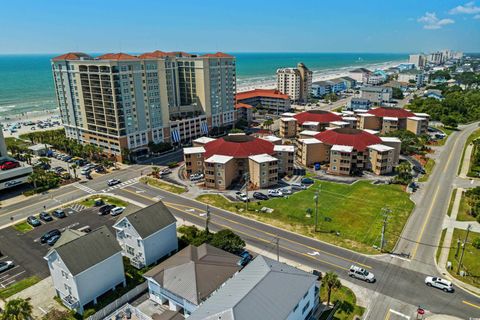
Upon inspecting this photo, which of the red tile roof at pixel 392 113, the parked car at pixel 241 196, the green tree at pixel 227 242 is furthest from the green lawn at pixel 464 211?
the red tile roof at pixel 392 113

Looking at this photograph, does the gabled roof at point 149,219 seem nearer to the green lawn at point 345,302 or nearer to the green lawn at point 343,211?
the green lawn at point 343,211

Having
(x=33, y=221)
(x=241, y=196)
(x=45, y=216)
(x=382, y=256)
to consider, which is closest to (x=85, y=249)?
(x=33, y=221)

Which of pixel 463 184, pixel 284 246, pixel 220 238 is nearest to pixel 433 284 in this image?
pixel 284 246

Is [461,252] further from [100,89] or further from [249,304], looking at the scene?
[100,89]

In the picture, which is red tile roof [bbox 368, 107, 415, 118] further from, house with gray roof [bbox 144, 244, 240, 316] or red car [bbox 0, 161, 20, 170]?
red car [bbox 0, 161, 20, 170]

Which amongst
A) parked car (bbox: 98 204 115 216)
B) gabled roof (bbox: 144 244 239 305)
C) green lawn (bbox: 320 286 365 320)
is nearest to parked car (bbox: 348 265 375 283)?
green lawn (bbox: 320 286 365 320)

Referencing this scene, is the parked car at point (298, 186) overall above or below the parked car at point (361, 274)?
above
